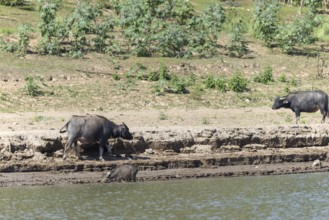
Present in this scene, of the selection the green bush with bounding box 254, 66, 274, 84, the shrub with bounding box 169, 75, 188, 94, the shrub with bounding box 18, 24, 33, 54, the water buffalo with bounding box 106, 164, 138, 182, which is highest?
the shrub with bounding box 18, 24, 33, 54

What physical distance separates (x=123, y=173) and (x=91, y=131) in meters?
1.49

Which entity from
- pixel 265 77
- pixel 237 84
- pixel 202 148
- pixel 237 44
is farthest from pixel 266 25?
pixel 202 148

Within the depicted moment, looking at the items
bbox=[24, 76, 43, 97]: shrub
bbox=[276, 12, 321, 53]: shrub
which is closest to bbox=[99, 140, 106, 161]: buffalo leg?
bbox=[24, 76, 43, 97]: shrub

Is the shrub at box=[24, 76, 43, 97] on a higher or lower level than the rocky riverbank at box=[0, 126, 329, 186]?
higher

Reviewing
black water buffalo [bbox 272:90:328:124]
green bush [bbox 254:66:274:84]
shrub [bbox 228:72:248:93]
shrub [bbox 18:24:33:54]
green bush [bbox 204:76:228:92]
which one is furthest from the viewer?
green bush [bbox 254:66:274:84]

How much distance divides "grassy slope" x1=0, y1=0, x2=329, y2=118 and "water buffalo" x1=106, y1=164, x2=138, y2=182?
18.1ft

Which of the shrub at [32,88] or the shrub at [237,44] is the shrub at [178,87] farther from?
the shrub at [237,44]

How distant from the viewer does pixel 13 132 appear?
62.7 feet

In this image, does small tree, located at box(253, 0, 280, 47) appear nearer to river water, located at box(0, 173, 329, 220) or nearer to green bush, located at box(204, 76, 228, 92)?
green bush, located at box(204, 76, 228, 92)

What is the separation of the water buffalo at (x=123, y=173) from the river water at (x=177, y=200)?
0.54ft

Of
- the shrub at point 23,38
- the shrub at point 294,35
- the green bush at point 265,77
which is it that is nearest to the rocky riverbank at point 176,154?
the green bush at point 265,77

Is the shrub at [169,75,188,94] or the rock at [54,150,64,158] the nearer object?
the rock at [54,150,64,158]

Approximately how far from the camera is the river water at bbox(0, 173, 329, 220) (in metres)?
15.2

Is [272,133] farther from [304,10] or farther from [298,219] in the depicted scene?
[304,10]
